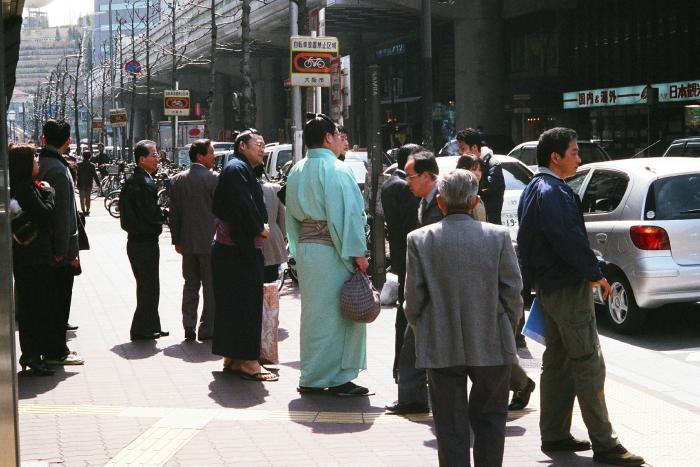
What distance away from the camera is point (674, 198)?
34.2 ft

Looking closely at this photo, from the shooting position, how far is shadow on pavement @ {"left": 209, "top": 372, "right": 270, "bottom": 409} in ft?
25.4

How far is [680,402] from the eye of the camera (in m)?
7.84

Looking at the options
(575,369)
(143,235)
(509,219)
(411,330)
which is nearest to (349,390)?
(411,330)

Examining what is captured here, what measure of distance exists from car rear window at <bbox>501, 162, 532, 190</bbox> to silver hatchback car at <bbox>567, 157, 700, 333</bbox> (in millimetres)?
3337

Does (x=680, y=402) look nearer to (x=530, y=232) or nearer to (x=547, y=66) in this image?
(x=530, y=232)

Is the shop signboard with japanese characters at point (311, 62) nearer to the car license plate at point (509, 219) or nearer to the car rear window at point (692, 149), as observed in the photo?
the car license plate at point (509, 219)

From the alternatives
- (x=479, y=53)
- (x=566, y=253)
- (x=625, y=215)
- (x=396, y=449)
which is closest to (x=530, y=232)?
(x=566, y=253)

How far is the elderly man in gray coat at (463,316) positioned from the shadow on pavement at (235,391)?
2.62 metres

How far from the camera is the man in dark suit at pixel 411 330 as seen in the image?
702 cm

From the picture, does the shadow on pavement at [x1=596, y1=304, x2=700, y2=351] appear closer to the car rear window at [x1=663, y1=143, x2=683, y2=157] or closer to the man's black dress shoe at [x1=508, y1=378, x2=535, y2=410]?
the man's black dress shoe at [x1=508, y1=378, x2=535, y2=410]

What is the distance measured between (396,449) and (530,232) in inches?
57.3

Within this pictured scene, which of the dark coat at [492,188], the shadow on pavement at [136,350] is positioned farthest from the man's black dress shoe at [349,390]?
the dark coat at [492,188]

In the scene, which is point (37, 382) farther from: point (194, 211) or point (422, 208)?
point (422, 208)

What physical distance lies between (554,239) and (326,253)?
2047 millimetres
